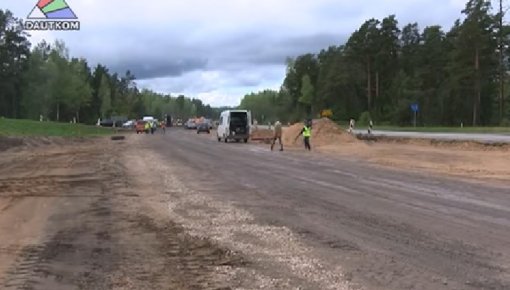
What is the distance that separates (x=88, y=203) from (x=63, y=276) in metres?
7.25

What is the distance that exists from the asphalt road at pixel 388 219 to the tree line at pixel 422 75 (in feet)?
232

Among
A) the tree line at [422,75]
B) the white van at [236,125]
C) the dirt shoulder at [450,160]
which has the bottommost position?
the dirt shoulder at [450,160]

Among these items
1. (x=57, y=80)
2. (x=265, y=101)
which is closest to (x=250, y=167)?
(x=57, y=80)

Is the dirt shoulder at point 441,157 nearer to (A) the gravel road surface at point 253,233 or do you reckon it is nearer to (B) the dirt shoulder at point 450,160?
(B) the dirt shoulder at point 450,160

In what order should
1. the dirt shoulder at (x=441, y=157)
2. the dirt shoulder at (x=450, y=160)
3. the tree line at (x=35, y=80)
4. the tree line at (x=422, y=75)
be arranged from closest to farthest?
1. the dirt shoulder at (x=450, y=160)
2. the dirt shoulder at (x=441, y=157)
3. the tree line at (x=422, y=75)
4. the tree line at (x=35, y=80)

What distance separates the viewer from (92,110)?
503 ft

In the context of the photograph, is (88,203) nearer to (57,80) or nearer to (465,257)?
(465,257)

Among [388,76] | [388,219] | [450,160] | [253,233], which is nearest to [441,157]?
[450,160]

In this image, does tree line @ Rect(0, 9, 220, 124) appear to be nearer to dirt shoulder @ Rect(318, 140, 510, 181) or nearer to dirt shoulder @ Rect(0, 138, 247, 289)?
dirt shoulder @ Rect(318, 140, 510, 181)

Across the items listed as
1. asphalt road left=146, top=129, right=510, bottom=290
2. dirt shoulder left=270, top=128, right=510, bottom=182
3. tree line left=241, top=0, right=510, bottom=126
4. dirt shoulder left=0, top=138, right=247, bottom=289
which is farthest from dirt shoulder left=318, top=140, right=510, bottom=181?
tree line left=241, top=0, right=510, bottom=126

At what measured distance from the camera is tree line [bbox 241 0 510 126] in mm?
91438

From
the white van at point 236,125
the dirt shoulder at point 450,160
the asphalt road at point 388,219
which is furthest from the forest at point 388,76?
the asphalt road at point 388,219

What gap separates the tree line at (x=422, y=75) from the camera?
3600 inches

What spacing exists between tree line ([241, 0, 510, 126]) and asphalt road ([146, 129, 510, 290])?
232ft
